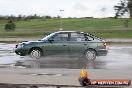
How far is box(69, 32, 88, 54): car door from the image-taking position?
2177cm

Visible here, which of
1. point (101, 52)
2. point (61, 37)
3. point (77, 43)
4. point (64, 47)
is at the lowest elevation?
point (101, 52)

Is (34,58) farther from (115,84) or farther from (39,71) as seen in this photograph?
(115,84)

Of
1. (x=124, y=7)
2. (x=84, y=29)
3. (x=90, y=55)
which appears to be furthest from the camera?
(x=124, y=7)

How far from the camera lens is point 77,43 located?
860 inches

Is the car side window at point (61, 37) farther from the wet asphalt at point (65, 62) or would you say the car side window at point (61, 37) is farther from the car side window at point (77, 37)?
the wet asphalt at point (65, 62)

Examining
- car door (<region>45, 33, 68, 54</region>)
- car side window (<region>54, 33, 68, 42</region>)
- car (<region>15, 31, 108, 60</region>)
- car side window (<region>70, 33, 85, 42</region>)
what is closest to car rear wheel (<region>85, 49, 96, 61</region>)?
car (<region>15, 31, 108, 60</region>)

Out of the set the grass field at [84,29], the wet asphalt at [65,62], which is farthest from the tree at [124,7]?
the wet asphalt at [65,62]

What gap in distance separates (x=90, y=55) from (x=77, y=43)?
888 millimetres

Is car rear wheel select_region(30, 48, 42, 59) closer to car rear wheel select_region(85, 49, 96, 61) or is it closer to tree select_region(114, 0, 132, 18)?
car rear wheel select_region(85, 49, 96, 61)

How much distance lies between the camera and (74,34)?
22.1m

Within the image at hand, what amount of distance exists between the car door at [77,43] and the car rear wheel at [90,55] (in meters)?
0.25

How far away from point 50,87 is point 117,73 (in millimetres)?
4222

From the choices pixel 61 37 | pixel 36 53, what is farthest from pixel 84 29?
pixel 36 53

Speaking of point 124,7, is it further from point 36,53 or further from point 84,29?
point 36,53
